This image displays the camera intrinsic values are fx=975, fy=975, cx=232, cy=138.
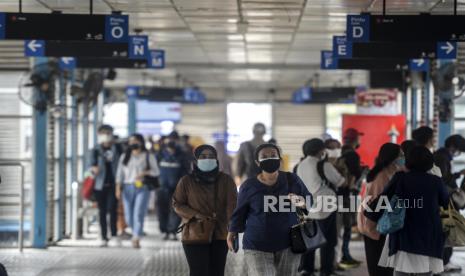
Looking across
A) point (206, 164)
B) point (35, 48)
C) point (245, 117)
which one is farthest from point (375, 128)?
point (245, 117)

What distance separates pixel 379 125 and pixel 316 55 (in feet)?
13.9

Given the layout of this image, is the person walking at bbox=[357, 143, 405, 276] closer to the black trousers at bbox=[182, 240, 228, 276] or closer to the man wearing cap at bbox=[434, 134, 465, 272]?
the black trousers at bbox=[182, 240, 228, 276]

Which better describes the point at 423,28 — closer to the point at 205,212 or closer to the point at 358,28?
the point at 358,28

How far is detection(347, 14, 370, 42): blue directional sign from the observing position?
10.7 meters

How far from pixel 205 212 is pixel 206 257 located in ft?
1.25

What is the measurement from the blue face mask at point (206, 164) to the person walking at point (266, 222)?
1.94 ft

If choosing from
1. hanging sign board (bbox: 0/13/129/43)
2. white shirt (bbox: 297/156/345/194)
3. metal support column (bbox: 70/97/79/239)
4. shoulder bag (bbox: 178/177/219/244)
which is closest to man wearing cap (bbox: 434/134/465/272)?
white shirt (bbox: 297/156/345/194)

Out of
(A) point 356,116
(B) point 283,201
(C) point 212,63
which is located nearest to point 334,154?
(A) point 356,116

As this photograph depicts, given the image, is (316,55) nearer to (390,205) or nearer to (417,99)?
(417,99)

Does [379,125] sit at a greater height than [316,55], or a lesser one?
lesser

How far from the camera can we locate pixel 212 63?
22422mm

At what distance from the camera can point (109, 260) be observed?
13.2 m

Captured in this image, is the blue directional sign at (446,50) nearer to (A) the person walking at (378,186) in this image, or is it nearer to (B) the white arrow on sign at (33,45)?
(A) the person walking at (378,186)

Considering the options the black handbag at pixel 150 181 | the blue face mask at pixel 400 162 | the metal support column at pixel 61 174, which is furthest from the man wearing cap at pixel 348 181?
the metal support column at pixel 61 174
